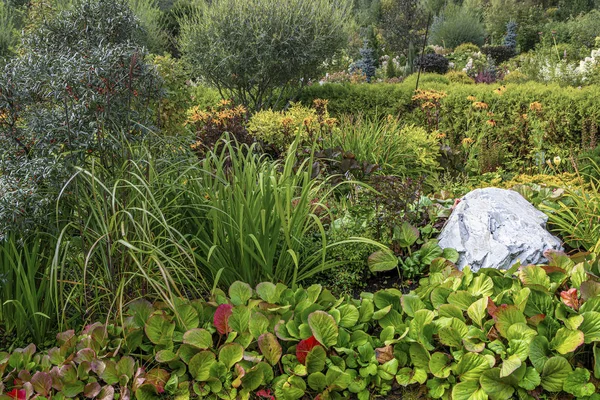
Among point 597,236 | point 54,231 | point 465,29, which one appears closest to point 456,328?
point 597,236

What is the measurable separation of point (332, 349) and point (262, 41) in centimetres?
595

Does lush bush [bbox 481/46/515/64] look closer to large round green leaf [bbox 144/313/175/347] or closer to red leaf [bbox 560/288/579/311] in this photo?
red leaf [bbox 560/288/579/311]

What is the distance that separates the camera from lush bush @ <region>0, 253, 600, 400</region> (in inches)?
91.3

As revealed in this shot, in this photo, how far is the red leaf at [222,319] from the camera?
2527 millimetres

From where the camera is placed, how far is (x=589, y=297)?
251 cm

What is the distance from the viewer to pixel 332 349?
8.27ft

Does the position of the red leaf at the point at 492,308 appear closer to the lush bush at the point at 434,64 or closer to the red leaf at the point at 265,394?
the red leaf at the point at 265,394

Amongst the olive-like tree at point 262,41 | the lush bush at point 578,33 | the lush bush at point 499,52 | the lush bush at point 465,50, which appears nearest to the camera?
the olive-like tree at point 262,41

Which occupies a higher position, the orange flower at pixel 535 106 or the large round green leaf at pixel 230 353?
the large round green leaf at pixel 230 353

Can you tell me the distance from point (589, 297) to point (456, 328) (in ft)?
2.03

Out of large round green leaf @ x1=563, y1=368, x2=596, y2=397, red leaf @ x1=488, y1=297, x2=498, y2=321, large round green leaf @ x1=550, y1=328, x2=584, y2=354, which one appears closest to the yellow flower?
red leaf @ x1=488, y1=297, x2=498, y2=321

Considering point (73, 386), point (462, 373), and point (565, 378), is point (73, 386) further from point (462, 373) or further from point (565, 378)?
point (565, 378)

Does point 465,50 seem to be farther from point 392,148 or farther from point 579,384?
point 579,384

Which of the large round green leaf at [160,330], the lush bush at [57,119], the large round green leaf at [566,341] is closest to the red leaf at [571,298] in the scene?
the large round green leaf at [566,341]
